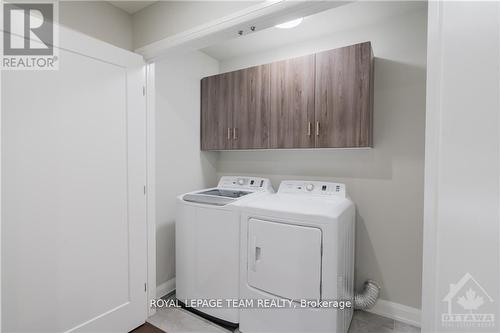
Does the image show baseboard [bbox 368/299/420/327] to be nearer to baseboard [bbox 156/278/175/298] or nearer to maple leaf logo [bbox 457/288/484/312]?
baseboard [bbox 156/278/175/298]

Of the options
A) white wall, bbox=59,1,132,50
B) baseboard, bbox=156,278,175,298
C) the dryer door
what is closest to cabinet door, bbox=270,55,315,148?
the dryer door

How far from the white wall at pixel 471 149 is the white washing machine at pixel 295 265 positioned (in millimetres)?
1362

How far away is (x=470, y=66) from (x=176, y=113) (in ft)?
8.27

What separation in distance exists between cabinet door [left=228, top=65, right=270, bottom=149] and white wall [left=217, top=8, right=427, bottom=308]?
0.65 m

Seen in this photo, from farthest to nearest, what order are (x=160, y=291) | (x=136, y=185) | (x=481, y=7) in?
(x=160, y=291) → (x=136, y=185) → (x=481, y=7)

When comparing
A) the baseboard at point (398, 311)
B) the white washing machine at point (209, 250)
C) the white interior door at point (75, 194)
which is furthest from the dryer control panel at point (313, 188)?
the white interior door at point (75, 194)

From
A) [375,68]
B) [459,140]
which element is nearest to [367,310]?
[375,68]

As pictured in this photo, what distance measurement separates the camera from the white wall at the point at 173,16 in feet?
4.86

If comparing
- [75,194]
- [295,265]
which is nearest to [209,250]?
[295,265]

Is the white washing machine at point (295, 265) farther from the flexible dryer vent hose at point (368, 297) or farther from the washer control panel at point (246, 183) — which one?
the washer control panel at point (246, 183)

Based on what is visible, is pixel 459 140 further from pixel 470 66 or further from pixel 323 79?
pixel 323 79

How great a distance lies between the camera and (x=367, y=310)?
2.15m

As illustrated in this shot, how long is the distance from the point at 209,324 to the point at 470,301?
2.18 meters

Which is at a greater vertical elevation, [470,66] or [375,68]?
[375,68]
